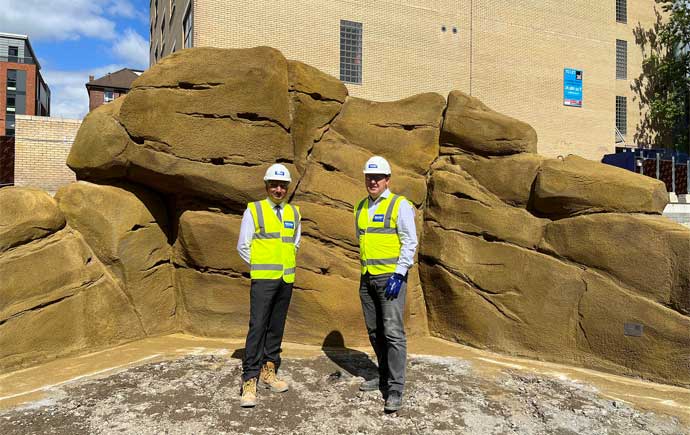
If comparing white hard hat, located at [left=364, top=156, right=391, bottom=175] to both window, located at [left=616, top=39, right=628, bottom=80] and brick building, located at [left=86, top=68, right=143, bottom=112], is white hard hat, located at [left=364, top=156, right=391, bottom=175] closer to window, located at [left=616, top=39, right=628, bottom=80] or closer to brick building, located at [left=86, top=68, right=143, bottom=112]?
window, located at [left=616, top=39, right=628, bottom=80]

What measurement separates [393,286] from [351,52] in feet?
57.8

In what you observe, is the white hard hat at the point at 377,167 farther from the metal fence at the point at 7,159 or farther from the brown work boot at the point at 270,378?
the metal fence at the point at 7,159

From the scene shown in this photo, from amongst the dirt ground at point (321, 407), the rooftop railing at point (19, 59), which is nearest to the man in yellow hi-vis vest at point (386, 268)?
the dirt ground at point (321, 407)

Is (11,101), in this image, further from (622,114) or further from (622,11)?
(622,114)

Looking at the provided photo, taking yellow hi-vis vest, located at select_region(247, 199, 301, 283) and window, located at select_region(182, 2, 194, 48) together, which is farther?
window, located at select_region(182, 2, 194, 48)

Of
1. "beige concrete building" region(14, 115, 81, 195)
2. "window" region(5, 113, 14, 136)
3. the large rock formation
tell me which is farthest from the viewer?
"window" region(5, 113, 14, 136)

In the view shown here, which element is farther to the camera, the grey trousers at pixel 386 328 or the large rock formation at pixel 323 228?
the large rock formation at pixel 323 228

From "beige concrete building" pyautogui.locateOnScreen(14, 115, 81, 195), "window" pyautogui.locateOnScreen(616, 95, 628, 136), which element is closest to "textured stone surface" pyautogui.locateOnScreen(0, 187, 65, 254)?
"beige concrete building" pyautogui.locateOnScreen(14, 115, 81, 195)

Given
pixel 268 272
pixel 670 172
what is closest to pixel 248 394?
pixel 268 272

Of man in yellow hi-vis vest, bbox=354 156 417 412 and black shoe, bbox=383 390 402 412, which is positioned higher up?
man in yellow hi-vis vest, bbox=354 156 417 412

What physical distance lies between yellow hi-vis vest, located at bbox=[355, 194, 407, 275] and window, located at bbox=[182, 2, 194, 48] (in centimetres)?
1473

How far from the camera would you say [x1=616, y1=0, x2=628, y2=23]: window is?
2759 centimetres

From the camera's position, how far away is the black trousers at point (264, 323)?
4.16 meters

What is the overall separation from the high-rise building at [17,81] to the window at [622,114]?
55.7 m
